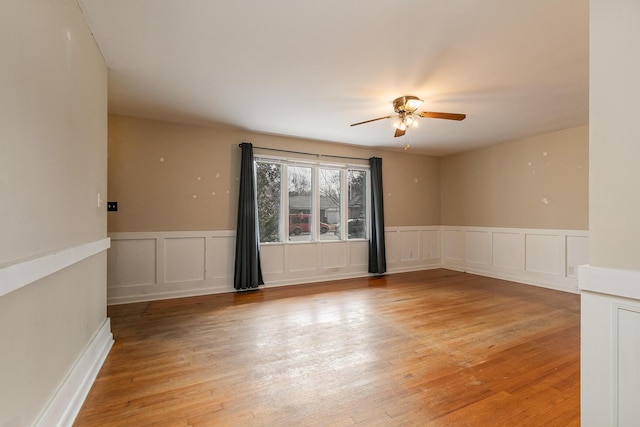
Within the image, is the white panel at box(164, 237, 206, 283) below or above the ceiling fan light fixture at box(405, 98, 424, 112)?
below

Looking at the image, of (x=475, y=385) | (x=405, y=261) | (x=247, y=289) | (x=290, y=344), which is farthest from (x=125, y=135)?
(x=405, y=261)

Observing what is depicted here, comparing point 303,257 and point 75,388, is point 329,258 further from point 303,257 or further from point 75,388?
point 75,388

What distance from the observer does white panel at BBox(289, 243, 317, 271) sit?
5.08m

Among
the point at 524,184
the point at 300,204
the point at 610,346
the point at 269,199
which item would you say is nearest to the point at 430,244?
the point at 524,184

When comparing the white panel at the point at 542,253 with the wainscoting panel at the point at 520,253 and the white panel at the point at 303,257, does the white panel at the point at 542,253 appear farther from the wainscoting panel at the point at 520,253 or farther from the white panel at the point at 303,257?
the white panel at the point at 303,257

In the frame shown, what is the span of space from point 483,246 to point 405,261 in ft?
4.91

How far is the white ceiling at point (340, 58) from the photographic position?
1.94 m

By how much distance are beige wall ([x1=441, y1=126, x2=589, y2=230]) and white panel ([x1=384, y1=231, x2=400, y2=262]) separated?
1.38m

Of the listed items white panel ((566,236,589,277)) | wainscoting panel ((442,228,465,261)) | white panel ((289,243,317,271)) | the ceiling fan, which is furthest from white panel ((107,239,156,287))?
white panel ((566,236,589,277))

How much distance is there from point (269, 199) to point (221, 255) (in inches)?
46.2

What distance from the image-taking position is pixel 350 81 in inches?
116

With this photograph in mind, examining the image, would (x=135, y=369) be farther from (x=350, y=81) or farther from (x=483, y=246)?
(x=483, y=246)

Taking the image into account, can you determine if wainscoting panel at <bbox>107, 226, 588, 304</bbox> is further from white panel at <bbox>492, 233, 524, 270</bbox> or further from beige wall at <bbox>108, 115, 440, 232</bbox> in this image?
beige wall at <bbox>108, 115, 440, 232</bbox>

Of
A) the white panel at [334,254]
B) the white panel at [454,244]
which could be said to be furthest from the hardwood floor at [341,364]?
the white panel at [454,244]
